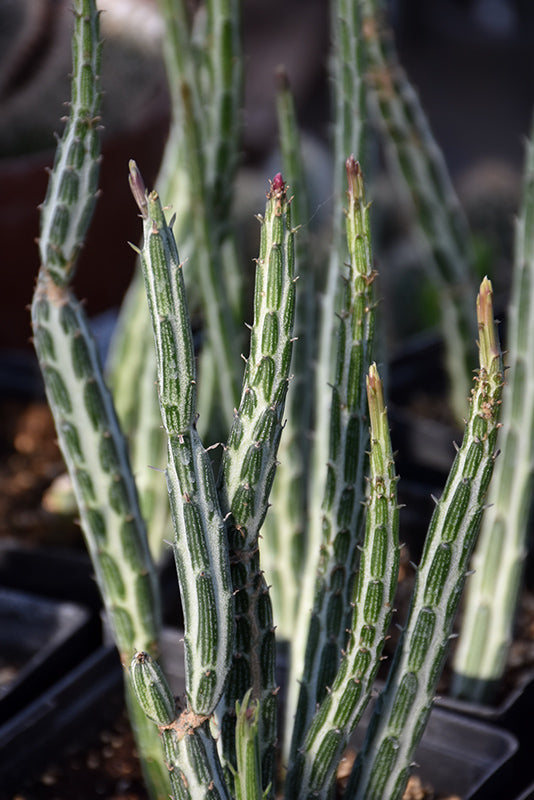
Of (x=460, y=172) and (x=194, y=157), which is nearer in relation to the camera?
(x=194, y=157)

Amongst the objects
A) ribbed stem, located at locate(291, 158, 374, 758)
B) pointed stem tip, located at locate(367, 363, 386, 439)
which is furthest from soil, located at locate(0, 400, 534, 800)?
pointed stem tip, located at locate(367, 363, 386, 439)

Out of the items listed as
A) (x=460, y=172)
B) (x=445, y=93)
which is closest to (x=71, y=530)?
(x=460, y=172)

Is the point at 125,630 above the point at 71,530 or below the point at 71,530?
above

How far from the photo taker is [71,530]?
143 centimetres

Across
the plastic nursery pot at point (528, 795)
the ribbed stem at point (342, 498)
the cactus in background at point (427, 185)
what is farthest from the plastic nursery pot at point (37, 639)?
the cactus in background at point (427, 185)

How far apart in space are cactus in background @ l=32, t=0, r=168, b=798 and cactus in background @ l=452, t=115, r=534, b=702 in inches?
13.9

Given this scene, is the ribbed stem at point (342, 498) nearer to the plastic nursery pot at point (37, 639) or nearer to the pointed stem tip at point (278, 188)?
the pointed stem tip at point (278, 188)

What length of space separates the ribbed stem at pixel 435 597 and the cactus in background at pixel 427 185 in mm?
650

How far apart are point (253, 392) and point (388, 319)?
144cm

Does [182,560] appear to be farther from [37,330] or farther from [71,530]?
[71,530]

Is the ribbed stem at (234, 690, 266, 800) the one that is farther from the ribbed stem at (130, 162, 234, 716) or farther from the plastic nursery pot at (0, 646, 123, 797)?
the plastic nursery pot at (0, 646, 123, 797)

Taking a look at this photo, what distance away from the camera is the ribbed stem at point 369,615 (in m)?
0.63

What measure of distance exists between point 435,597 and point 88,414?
32 cm

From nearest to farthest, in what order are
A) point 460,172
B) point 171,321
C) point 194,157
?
point 171,321 < point 194,157 < point 460,172
